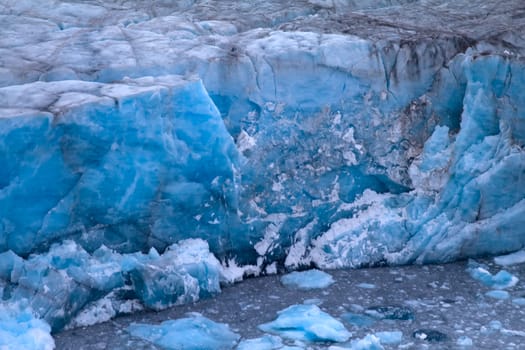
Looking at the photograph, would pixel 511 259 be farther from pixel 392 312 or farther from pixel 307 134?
pixel 307 134

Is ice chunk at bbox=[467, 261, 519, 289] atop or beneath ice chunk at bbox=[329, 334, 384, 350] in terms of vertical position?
beneath

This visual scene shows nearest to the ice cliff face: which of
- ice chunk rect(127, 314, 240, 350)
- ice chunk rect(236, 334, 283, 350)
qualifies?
ice chunk rect(127, 314, 240, 350)

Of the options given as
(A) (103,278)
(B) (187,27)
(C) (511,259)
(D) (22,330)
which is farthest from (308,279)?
(B) (187,27)

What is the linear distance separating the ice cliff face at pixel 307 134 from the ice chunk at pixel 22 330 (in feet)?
1.85

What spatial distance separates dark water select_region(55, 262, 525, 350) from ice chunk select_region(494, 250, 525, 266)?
2.3 inches

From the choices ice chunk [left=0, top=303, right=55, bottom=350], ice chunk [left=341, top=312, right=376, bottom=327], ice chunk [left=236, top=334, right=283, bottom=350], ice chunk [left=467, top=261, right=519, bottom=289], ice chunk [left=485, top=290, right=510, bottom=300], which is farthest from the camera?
ice chunk [left=467, top=261, right=519, bottom=289]

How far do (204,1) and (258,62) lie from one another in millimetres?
1536

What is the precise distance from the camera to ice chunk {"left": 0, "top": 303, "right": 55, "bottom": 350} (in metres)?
3.06

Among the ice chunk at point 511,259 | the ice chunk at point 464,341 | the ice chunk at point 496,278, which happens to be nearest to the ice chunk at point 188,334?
the ice chunk at point 464,341

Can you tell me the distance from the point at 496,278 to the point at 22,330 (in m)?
Answer: 2.47

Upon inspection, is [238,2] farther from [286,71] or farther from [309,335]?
[309,335]

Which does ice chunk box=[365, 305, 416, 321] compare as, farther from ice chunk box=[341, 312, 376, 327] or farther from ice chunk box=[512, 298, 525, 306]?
ice chunk box=[512, 298, 525, 306]

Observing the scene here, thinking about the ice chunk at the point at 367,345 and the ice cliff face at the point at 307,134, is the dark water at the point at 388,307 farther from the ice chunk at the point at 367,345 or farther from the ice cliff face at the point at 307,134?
the ice cliff face at the point at 307,134

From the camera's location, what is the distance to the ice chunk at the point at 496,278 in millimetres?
3875
